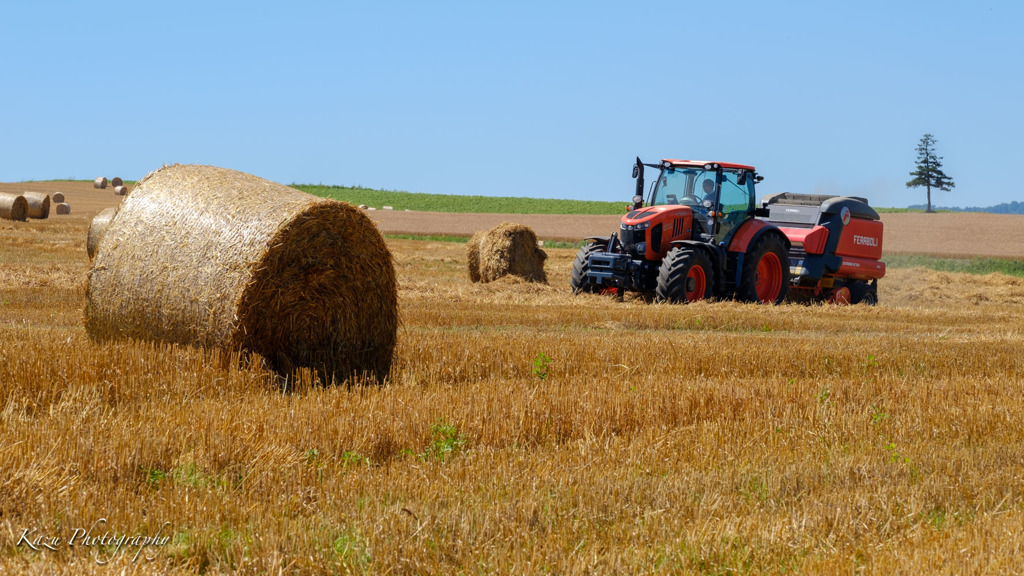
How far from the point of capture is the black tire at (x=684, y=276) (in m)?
14.8

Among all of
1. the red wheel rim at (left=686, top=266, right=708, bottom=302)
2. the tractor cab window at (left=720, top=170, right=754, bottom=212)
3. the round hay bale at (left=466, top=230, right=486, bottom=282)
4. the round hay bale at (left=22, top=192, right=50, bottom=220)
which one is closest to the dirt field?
the round hay bale at (left=22, top=192, right=50, bottom=220)

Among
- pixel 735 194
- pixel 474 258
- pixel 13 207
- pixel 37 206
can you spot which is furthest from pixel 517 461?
pixel 37 206

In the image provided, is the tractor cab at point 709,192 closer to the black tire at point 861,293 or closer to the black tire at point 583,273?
the black tire at point 583,273

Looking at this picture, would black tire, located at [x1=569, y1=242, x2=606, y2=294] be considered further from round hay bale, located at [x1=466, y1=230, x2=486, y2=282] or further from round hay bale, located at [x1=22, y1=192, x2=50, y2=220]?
round hay bale, located at [x1=22, y1=192, x2=50, y2=220]

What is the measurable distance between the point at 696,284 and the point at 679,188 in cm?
161

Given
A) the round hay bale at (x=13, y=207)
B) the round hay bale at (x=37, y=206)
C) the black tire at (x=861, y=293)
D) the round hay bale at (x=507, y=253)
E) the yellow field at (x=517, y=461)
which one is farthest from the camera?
the round hay bale at (x=37, y=206)

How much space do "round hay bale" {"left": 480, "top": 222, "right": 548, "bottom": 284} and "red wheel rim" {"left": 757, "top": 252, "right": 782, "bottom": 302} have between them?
188 inches

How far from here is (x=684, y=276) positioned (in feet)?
48.7

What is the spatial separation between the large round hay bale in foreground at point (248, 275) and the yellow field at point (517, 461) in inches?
11.9

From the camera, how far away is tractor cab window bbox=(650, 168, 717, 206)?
1575 centimetres

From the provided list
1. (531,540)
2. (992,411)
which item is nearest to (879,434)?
(992,411)

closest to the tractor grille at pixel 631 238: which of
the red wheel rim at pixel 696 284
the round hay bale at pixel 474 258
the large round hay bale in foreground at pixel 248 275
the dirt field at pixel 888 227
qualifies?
the red wheel rim at pixel 696 284

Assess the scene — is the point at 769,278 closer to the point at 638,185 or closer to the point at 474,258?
the point at 638,185

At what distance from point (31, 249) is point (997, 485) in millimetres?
20438
